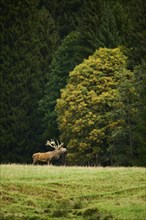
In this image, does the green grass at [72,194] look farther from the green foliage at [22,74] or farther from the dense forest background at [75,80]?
the green foliage at [22,74]

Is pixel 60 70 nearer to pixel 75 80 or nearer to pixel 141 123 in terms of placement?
pixel 75 80

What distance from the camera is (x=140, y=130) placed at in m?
45.6

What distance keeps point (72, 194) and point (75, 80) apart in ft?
85.3

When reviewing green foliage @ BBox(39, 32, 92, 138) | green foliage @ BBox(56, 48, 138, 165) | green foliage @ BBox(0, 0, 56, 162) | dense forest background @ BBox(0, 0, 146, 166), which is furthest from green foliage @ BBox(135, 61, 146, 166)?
green foliage @ BBox(0, 0, 56, 162)

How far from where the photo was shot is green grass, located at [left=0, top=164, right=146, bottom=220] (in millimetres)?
21844

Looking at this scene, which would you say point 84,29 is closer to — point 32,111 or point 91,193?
point 32,111

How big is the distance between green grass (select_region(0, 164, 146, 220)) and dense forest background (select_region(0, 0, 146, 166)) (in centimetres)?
1407

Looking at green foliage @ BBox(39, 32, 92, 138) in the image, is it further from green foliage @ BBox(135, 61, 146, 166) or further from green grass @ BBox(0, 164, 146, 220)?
green grass @ BBox(0, 164, 146, 220)

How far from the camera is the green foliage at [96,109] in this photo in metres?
47.8

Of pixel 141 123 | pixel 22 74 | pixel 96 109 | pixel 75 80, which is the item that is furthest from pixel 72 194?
pixel 22 74

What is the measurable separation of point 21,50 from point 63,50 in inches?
240

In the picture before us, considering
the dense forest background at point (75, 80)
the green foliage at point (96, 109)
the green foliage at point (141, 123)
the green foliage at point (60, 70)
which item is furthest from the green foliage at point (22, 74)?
the green foliage at point (141, 123)

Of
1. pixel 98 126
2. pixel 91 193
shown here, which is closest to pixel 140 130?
pixel 98 126

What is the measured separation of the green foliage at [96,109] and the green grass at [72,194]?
14899 millimetres
